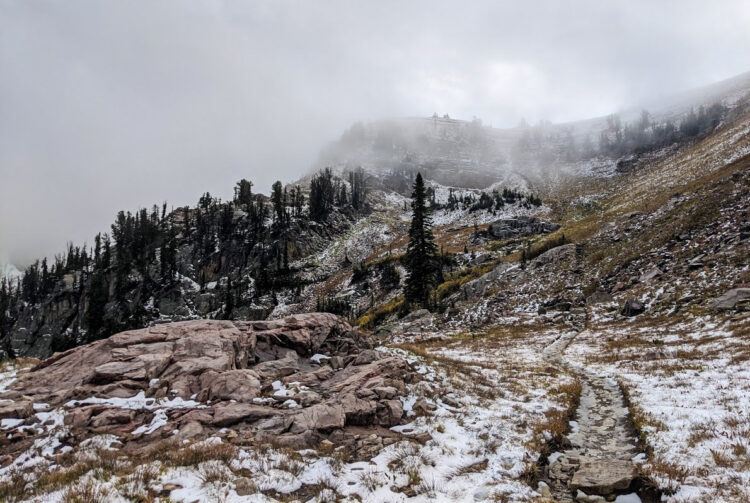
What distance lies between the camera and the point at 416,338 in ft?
146

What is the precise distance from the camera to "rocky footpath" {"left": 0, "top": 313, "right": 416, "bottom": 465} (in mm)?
11344

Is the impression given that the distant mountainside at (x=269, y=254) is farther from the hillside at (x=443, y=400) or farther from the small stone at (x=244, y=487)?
the small stone at (x=244, y=487)

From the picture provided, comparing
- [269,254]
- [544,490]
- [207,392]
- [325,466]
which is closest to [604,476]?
[544,490]

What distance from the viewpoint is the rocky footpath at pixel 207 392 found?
11.3 meters

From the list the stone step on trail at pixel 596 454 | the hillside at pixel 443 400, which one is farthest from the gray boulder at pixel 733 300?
the stone step on trail at pixel 596 454

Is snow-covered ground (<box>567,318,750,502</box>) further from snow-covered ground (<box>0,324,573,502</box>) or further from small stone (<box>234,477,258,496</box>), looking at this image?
small stone (<box>234,477,258,496</box>)

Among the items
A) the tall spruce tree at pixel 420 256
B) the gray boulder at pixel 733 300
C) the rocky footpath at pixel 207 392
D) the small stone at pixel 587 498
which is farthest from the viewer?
the tall spruce tree at pixel 420 256

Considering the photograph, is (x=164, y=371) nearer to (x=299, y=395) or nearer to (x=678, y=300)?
(x=299, y=395)

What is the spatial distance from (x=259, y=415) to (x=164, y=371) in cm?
527

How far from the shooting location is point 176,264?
135125mm

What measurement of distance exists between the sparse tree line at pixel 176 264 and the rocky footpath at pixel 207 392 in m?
94.8

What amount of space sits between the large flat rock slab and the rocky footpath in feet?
16.1

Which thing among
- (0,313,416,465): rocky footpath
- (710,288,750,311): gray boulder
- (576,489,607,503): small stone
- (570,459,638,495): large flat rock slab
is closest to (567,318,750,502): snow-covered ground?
(570,459,638,495): large flat rock slab

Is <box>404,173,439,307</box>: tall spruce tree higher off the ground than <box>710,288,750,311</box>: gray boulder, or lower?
higher
